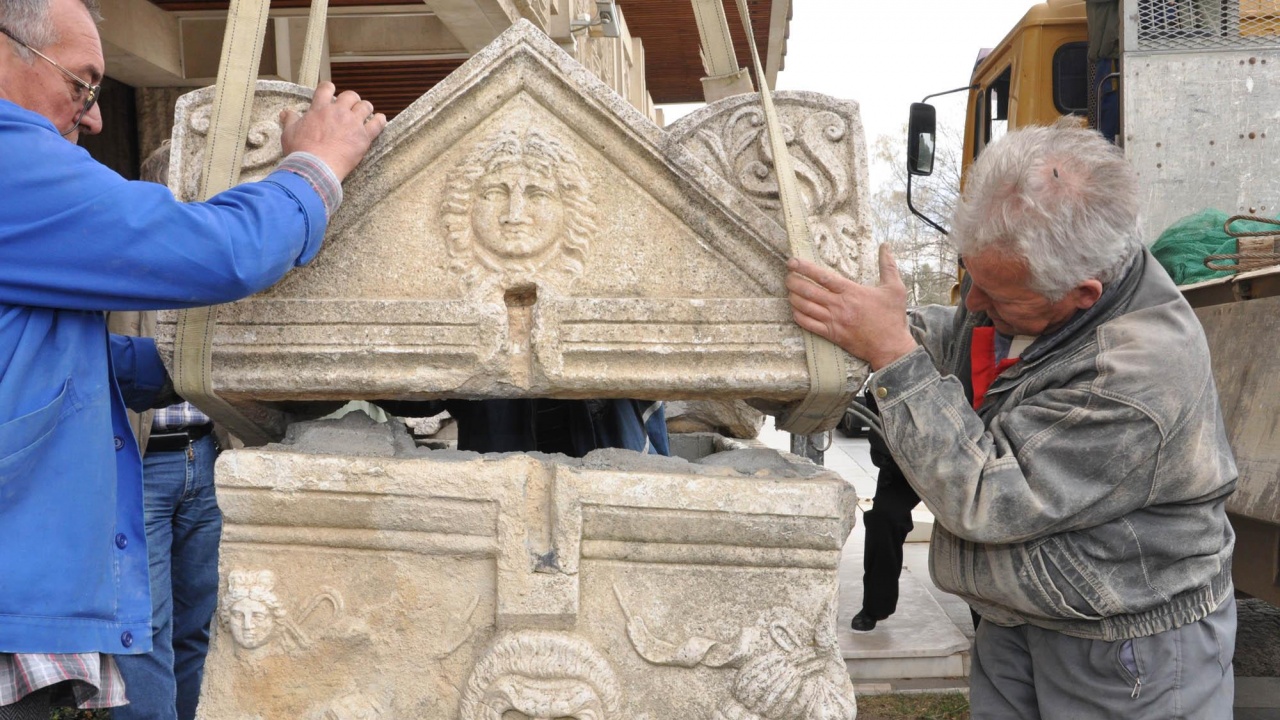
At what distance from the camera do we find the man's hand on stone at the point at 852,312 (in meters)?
1.67

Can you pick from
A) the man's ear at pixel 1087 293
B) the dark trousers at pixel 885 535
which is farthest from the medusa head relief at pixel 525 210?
the dark trousers at pixel 885 535

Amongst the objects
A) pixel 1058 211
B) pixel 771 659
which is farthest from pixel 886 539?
pixel 1058 211

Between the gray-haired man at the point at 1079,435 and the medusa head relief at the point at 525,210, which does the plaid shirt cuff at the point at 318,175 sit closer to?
the medusa head relief at the point at 525,210

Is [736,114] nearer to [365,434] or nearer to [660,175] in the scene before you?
[660,175]

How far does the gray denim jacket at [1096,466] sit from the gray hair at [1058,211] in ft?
0.26

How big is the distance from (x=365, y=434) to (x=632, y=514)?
521mm

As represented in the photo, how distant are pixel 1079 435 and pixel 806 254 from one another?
521 mm

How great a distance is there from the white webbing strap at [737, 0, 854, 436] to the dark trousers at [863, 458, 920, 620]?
218 cm

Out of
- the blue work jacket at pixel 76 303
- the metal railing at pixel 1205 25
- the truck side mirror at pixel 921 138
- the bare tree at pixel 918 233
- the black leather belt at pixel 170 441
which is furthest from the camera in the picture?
the bare tree at pixel 918 233

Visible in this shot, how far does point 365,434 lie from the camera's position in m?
1.85

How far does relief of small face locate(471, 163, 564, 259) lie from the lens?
5.64 feet

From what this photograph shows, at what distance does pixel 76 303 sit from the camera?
4.85ft

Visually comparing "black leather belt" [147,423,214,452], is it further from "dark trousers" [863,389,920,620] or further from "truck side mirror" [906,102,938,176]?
"truck side mirror" [906,102,938,176]

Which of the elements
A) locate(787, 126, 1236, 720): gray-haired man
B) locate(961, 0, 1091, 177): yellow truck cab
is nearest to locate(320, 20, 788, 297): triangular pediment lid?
locate(787, 126, 1236, 720): gray-haired man
